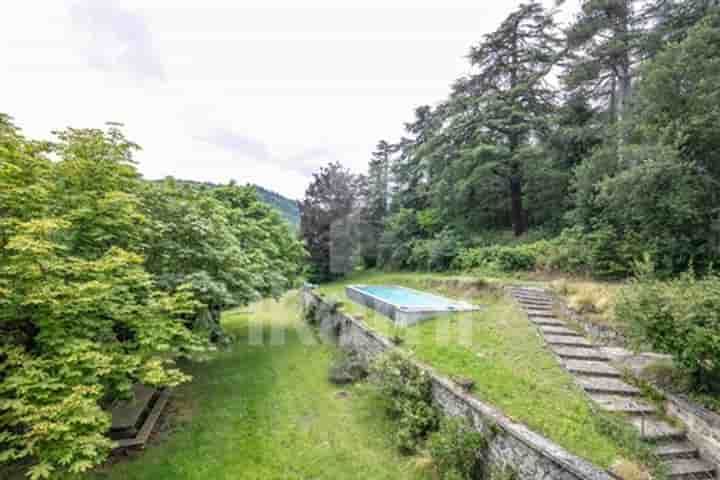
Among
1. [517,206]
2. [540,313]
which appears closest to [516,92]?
[517,206]

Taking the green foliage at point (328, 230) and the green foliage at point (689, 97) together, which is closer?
the green foliage at point (689, 97)

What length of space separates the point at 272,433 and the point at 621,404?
5.58 m

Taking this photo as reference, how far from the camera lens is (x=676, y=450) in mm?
3250

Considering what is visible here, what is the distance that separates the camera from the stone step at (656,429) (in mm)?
3393

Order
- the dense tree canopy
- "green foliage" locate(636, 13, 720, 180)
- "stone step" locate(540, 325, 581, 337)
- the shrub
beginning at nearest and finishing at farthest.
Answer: "stone step" locate(540, 325, 581, 337), "green foliage" locate(636, 13, 720, 180), the dense tree canopy, the shrub

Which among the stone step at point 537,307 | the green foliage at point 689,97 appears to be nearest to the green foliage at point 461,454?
the stone step at point 537,307

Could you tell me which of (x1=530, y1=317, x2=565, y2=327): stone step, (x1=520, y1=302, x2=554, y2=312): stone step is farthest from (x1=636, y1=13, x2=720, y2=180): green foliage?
(x1=530, y1=317, x2=565, y2=327): stone step

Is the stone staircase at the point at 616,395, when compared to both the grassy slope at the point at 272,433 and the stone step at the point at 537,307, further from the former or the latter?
the grassy slope at the point at 272,433

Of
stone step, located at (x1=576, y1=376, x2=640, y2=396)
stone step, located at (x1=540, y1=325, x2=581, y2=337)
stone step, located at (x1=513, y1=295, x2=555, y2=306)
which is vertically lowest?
stone step, located at (x1=576, y1=376, x2=640, y2=396)

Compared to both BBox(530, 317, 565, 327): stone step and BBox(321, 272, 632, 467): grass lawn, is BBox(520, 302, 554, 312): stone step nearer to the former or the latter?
BBox(321, 272, 632, 467): grass lawn

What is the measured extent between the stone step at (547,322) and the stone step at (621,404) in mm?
2451

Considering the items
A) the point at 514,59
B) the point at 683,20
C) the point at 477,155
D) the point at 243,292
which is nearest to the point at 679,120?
the point at 683,20

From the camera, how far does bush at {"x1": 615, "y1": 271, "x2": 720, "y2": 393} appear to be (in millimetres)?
3350

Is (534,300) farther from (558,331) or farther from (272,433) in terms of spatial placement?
(272,433)
